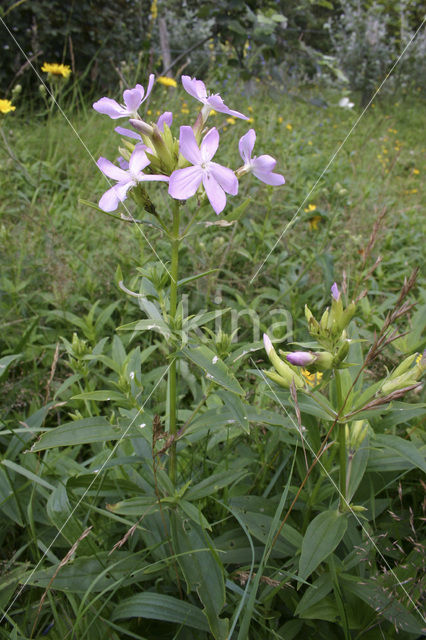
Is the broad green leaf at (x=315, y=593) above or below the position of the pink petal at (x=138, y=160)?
below

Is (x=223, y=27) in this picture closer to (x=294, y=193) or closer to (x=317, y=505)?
(x=294, y=193)

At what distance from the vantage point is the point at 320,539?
1.03 meters

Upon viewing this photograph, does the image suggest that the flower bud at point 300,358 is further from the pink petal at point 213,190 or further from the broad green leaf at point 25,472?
the broad green leaf at point 25,472

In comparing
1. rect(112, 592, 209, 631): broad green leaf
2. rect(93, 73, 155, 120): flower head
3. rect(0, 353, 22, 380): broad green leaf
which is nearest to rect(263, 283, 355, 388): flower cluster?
rect(112, 592, 209, 631): broad green leaf

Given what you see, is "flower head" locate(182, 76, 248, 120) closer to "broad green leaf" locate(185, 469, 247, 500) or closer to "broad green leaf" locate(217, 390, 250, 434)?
"broad green leaf" locate(217, 390, 250, 434)

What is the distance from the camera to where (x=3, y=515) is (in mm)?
1355

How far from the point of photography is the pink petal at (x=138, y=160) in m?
1.07

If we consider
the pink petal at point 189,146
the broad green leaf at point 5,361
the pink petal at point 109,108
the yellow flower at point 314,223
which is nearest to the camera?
the pink petal at point 189,146

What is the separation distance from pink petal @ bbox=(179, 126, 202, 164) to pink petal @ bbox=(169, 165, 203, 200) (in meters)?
0.02

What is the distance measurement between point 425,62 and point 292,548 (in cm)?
1202

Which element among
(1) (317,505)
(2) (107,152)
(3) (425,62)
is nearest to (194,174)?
(1) (317,505)

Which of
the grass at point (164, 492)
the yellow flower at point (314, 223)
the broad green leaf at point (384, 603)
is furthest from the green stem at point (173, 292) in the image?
the yellow flower at point (314, 223)

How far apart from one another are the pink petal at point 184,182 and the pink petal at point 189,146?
24mm

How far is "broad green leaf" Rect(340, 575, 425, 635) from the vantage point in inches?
39.7
